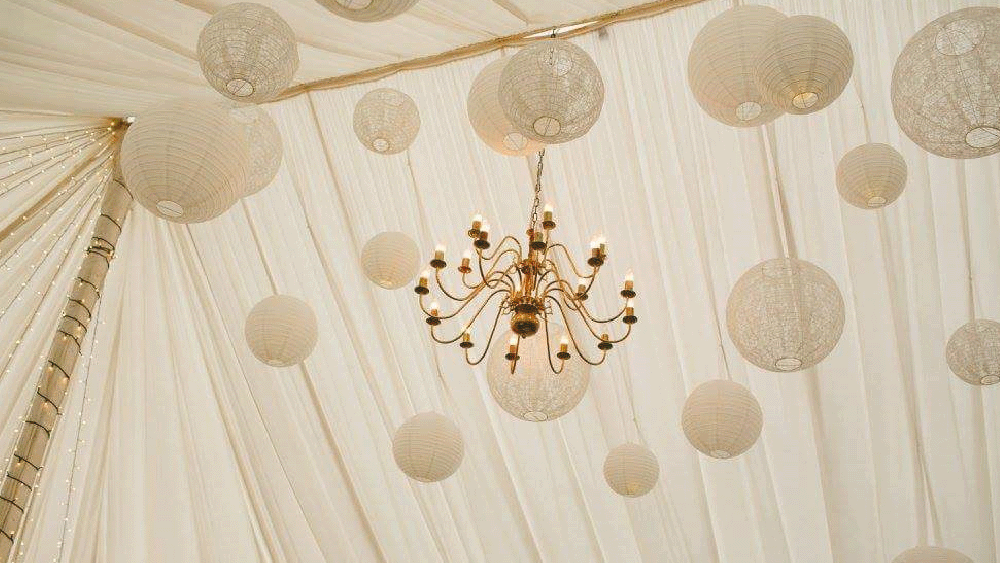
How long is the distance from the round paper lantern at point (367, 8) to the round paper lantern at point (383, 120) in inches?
53.6

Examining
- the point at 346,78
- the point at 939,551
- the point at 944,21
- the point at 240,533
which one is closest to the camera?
the point at 944,21

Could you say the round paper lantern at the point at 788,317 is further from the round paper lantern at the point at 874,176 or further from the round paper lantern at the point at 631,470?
the round paper lantern at the point at 631,470

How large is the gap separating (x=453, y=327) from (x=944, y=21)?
337cm

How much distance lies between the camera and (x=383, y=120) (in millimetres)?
3689

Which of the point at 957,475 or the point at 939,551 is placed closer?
the point at 939,551

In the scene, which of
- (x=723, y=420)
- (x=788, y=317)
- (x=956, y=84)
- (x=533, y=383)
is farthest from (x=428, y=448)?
(x=956, y=84)

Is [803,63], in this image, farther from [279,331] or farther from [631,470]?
[279,331]

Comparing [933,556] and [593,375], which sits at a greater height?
[593,375]

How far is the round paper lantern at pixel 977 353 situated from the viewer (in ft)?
11.4

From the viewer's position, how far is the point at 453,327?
5.30 meters

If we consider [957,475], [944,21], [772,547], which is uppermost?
[944,21]

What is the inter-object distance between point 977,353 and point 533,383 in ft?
5.55

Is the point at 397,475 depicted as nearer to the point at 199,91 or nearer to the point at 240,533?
the point at 240,533

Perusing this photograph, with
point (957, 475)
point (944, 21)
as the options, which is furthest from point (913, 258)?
point (944, 21)
